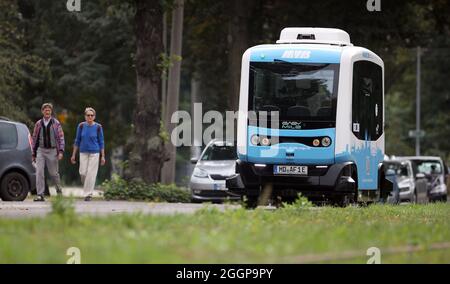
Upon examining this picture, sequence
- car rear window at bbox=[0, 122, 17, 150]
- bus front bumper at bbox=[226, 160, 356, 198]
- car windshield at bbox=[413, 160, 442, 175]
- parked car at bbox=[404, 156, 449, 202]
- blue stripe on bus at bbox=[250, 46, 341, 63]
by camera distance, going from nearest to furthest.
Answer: bus front bumper at bbox=[226, 160, 356, 198] → blue stripe on bus at bbox=[250, 46, 341, 63] → car rear window at bbox=[0, 122, 17, 150] → parked car at bbox=[404, 156, 449, 202] → car windshield at bbox=[413, 160, 442, 175]

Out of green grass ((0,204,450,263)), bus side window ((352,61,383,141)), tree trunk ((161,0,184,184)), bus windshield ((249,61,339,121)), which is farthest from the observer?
tree trunk ((161,0,184,184))

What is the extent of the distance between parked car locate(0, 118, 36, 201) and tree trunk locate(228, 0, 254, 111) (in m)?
10.9

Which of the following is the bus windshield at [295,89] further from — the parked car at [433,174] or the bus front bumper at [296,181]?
the parked car at [433,174]

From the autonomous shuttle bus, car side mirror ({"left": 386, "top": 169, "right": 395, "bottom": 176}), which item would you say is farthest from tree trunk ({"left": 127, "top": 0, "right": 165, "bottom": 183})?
car side mirror ({"left": 386, "top": 169, "right": 395, "bottom": 176})

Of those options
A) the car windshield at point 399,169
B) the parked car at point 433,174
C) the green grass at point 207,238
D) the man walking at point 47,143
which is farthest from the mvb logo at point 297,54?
the parked car at point 433,174

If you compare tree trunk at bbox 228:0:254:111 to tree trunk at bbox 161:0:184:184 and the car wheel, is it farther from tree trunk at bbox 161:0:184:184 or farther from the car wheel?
the car wheel

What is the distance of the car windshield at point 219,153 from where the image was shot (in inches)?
1157

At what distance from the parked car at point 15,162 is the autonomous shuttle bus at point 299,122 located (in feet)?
16.2

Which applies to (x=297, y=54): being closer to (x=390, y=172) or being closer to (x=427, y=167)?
(x=390, y=172)

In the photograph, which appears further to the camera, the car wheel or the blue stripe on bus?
the car wheel

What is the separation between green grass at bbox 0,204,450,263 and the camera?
9.55 metres

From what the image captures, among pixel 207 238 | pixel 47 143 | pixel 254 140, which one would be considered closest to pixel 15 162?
pixel 47 143

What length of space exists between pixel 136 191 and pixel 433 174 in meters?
15.5

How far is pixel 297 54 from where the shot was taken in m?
21.5
